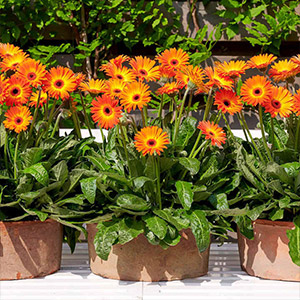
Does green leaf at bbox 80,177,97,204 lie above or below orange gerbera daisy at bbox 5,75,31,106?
below

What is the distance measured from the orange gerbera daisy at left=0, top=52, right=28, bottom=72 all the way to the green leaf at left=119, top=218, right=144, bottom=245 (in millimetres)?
437

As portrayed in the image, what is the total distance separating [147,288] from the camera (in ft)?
3.18

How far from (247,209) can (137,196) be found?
25 centimetres

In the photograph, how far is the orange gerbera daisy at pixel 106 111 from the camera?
0.94 meters

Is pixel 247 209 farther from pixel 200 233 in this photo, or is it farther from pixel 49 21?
pixel 49 21

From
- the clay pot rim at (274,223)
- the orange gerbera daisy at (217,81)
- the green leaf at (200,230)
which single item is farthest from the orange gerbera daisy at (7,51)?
the clay pot rim at (274,223)

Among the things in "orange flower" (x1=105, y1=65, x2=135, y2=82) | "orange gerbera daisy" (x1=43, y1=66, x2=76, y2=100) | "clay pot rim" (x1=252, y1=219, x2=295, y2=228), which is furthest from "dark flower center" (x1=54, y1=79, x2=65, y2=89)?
"clay pot rim" (x1=252, y1=219, x2=295, y2=228)

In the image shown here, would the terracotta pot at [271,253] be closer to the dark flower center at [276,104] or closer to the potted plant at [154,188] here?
→ the potted plant at [154,188]

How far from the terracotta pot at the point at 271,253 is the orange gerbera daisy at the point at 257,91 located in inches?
10.6

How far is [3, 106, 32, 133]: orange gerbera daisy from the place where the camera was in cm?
101

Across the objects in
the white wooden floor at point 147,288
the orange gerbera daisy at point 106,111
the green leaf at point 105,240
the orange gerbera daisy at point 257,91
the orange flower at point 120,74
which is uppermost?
the orange flower at point 120,74

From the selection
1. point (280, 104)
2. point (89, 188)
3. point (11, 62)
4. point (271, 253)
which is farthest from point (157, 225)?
point (11, 62)

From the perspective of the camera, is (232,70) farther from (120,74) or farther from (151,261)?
(151,261)

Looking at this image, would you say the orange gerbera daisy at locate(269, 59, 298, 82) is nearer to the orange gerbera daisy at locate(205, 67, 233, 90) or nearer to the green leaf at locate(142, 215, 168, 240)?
the orange gerbera daisy at locate(205, 67, 233, 90)
